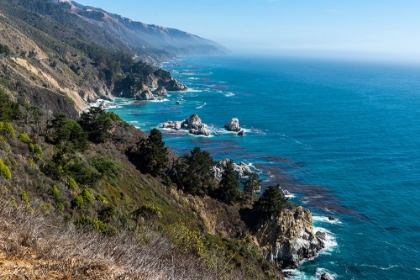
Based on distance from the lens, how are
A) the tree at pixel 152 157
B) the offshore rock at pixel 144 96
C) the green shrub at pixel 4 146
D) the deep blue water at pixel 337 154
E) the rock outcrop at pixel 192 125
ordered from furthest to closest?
1. the offshore rock at pixel 144 96
2. the rock outcrop at pixel 192 125
3. the deep blue water at pixel 337 154
4. the tree at pixel 152 157
5. the green shrub at pixel 4 146

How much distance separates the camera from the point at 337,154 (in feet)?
274

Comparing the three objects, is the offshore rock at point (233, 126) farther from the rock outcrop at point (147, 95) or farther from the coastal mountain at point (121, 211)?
the rock outcrop at point (147, 95)

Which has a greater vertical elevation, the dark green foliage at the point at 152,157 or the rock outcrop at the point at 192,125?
the dark green foliage at the point at 152,157

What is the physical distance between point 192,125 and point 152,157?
56009 mm

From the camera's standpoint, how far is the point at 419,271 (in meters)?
43.1

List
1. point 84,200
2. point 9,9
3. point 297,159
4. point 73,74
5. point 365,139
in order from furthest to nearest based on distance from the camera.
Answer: point 9,9
point 73,74
point 365,139
point 297,159
point 84,200

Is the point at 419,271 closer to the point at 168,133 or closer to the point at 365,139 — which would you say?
the point at 365,139

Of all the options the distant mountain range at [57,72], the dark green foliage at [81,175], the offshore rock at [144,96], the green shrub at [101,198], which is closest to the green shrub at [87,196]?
the green shrub at [101,198]

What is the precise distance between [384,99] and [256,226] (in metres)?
142

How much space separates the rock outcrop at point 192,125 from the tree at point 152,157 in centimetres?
5133

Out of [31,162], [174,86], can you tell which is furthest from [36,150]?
[174,86]

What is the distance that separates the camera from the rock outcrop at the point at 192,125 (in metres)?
99.0

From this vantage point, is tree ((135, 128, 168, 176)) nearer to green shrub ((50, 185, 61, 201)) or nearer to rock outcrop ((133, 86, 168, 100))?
green shrub ((50, 185, 61, 201))

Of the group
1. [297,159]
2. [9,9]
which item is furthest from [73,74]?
[297,159]
